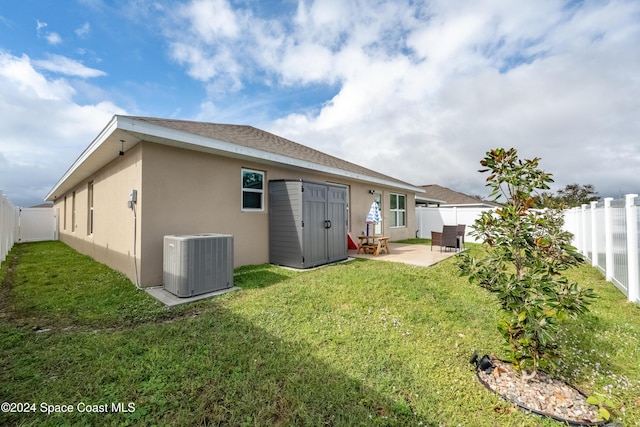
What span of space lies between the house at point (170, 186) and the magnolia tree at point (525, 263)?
5343 mm

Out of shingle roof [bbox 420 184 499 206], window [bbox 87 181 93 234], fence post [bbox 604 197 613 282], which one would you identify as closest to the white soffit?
window [bbox 87 181 93 234]

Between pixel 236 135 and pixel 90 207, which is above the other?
pixel 236 135

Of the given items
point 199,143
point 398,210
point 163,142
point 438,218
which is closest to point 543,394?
point 199,143

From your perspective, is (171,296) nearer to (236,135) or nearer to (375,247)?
(236,135)

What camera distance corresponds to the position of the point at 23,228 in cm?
1628

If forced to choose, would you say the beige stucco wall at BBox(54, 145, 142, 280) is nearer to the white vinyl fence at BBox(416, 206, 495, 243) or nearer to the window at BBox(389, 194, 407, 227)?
the window at BBox(389, 194, 407, 227)

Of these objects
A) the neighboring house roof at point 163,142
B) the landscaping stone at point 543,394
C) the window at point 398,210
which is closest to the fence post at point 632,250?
the landscaping stone at point 543,394

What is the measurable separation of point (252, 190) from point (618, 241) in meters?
8.15

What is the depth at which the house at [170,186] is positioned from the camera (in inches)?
207

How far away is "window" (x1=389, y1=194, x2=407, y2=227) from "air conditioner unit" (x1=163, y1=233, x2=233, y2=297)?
9.96 meters

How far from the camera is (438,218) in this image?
16.2m

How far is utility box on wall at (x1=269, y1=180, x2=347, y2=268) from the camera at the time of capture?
6.71 meters

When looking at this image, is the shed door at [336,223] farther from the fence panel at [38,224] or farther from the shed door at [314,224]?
the fence panel at [38,224]

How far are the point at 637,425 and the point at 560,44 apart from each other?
8226mm
